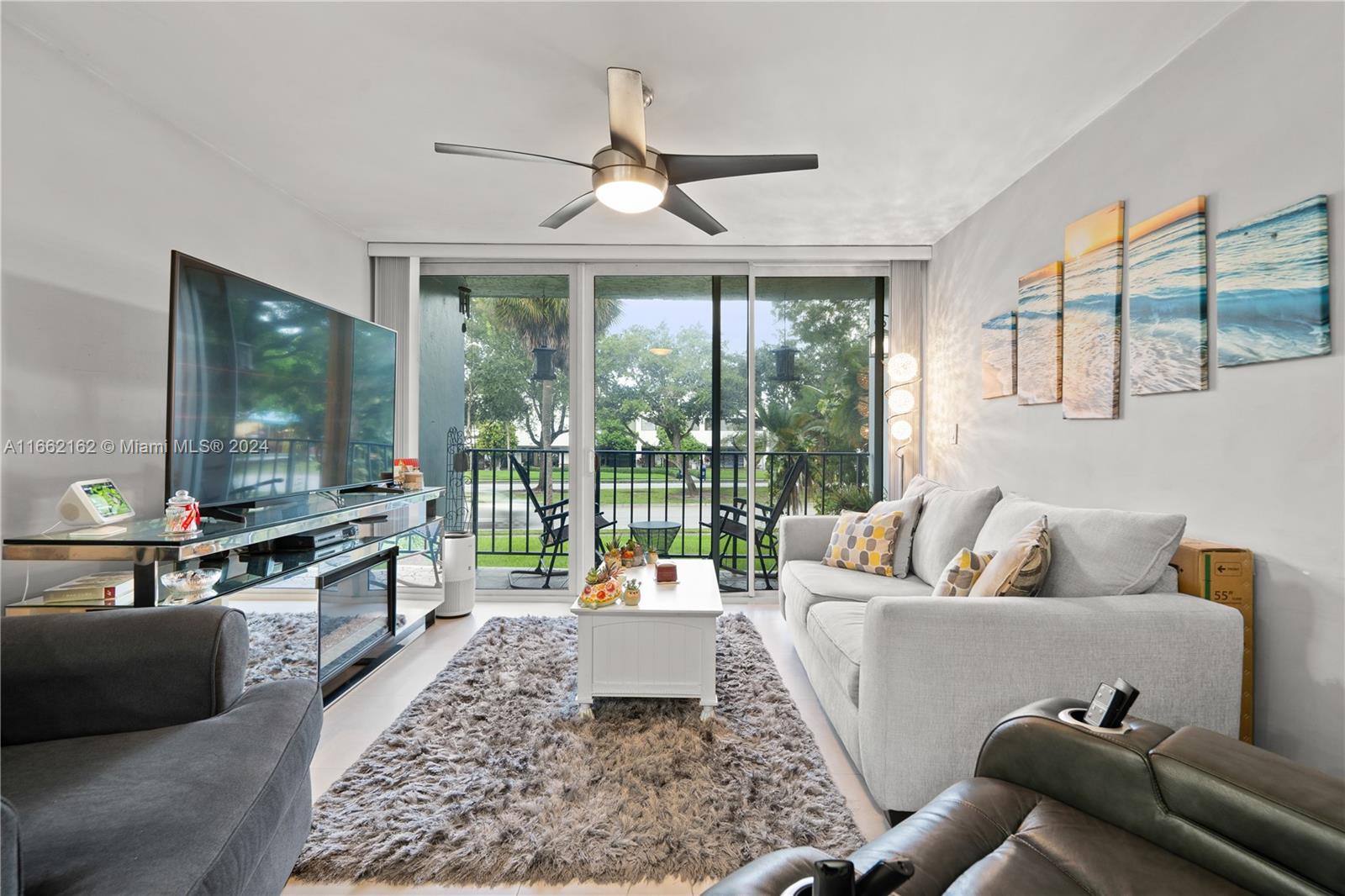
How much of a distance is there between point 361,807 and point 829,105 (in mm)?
2925

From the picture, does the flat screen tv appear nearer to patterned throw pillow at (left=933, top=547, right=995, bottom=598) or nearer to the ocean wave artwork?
patterned throw pillow at (left=933, top=547, right=995, bottom=598)

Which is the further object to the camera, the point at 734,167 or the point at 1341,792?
the point at 734,167

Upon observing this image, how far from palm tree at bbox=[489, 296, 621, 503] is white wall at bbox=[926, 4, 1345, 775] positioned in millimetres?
2791

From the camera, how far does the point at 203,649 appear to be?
4.55ft

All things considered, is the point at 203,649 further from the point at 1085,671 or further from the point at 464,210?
the point at 464,210

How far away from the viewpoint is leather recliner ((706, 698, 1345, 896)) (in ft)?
3.03

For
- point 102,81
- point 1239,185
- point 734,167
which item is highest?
point 102,81

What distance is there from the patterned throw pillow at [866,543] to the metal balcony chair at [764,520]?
1017 mm

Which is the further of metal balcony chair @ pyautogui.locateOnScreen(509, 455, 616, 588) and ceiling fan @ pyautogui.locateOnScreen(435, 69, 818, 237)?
metal balcony chair @ pyautogui.locateOnScreen(509, 455, 616, 588)

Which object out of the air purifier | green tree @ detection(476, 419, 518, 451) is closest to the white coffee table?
Answer: the air purifier

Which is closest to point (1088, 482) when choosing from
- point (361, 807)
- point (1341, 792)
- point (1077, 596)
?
point (1077, 596)

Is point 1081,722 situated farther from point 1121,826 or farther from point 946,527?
point 946,527

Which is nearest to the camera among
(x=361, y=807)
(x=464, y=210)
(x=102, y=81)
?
(x=361, y=807)

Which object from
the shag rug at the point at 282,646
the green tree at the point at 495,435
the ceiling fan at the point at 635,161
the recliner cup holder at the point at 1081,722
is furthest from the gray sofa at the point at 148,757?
the green tree at the point at 495,435
